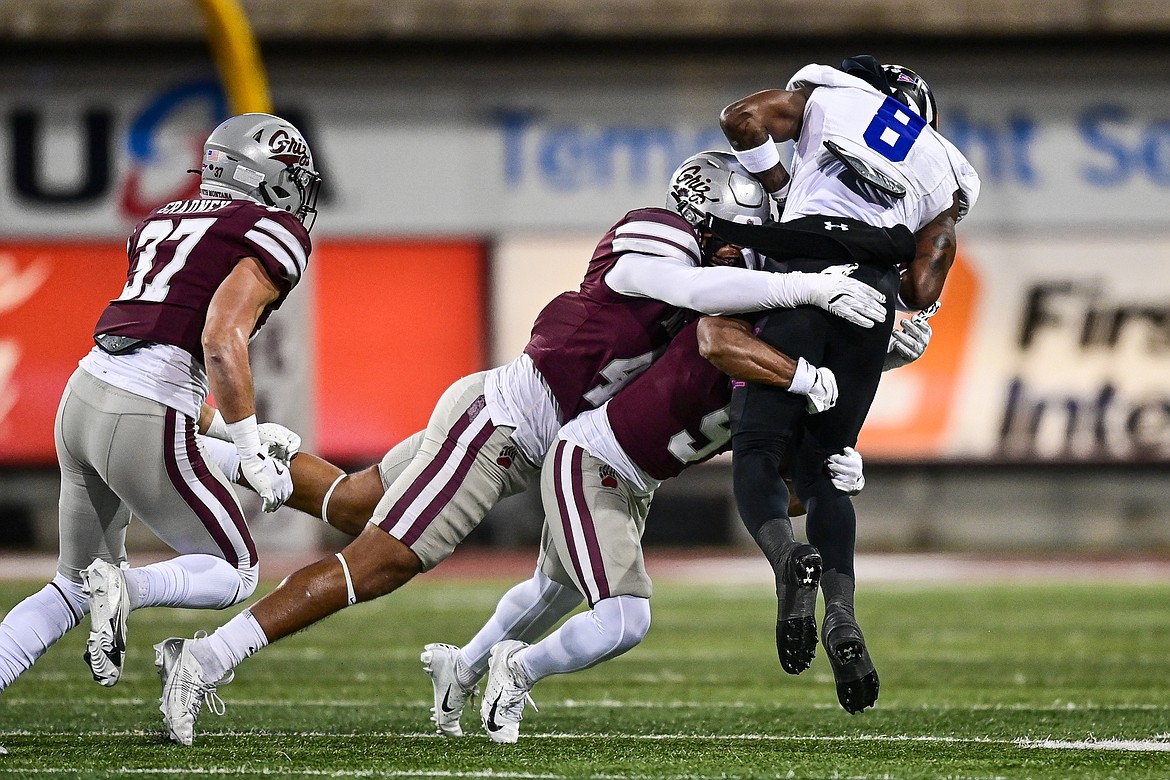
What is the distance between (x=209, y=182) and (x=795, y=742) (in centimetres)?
225

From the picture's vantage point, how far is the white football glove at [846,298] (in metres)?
4.21

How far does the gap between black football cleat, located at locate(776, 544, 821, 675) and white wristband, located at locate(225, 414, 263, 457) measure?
1.40 metres

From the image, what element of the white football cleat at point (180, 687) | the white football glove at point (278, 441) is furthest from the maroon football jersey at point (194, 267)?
the white football cleat at point (180, 687)

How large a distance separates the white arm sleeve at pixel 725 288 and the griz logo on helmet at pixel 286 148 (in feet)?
3.48

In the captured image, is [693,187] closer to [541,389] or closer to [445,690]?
[541,389]

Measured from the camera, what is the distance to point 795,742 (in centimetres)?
448

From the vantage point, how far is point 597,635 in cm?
421

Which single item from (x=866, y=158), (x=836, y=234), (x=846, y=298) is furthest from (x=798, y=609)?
(x=866, y=158)

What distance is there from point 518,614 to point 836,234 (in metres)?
1.42

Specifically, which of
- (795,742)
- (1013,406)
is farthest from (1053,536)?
(795,742)

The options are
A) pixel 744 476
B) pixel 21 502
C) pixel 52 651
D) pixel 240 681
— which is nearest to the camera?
pixel 744 476

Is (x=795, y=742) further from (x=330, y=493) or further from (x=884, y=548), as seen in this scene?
(x=884, y=548)

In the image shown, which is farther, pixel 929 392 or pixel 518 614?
pixel 929 392

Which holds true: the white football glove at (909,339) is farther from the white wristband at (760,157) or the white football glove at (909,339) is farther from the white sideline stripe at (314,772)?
the white sideline stripe at (314,772)
